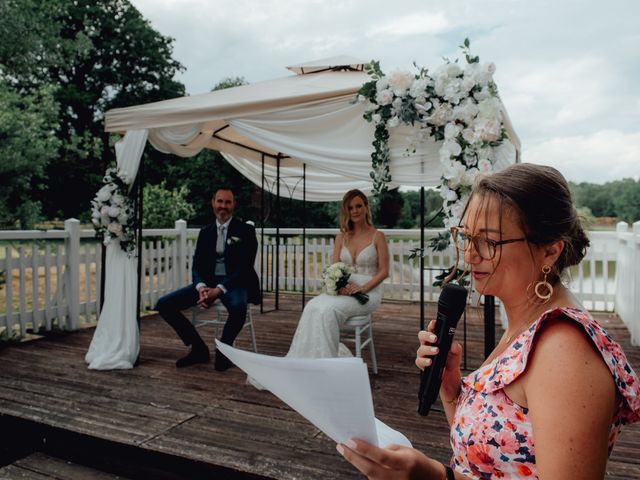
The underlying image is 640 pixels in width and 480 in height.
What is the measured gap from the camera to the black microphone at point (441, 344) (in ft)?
3.61

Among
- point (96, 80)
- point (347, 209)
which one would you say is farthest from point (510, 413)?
point (96, 80)

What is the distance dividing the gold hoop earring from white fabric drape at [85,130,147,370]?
393 centimetres

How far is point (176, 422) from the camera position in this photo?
3.03 metres

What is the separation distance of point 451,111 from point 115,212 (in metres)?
2.95

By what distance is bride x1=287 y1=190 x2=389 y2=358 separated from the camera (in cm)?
388

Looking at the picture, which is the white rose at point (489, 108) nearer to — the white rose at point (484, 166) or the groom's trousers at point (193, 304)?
the white rose at point (484, 166)

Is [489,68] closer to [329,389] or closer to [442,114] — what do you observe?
[442,114]

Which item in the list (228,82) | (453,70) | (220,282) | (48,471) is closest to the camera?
(48,471)

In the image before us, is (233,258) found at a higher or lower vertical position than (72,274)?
higher

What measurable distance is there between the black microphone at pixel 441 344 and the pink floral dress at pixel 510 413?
0.34 ft

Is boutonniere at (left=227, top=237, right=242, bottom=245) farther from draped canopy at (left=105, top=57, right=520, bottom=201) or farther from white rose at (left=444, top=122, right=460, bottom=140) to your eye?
white rose at (left=444, top=122, right=460, bottom=140)

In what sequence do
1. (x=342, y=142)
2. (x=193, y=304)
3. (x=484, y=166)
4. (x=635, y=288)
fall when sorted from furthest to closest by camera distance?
(x=635, y=288) < (x=193, y=304) < (x=342, y=142) < (x=484, y=166)

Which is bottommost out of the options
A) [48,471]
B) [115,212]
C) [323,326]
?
[48,471]

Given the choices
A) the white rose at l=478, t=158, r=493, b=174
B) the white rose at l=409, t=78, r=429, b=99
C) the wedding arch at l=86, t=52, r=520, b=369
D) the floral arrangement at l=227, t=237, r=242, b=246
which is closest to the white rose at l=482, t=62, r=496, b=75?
the wedding arch at l=86, t=52, r=520, b=369
